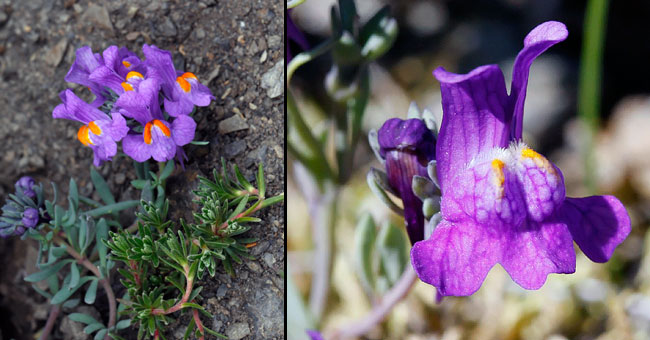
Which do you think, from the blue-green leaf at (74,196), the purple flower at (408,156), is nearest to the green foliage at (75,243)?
the blue-green leaf at (74,196)

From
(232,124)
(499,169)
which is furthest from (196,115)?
(499,169)

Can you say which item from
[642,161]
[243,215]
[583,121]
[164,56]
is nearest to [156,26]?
[164,56]

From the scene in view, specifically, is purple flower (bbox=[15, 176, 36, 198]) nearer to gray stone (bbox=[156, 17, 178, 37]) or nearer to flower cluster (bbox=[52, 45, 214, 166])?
flower cluster (bbox=[52, 45, 214, 166])

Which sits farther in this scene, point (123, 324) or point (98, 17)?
point (98, 17)

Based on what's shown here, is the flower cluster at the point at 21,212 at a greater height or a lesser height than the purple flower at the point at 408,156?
lesser

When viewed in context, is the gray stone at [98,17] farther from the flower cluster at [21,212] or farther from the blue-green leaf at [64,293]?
the blue-green leaf at [64,293]

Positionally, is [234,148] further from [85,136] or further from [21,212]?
[21,212]
